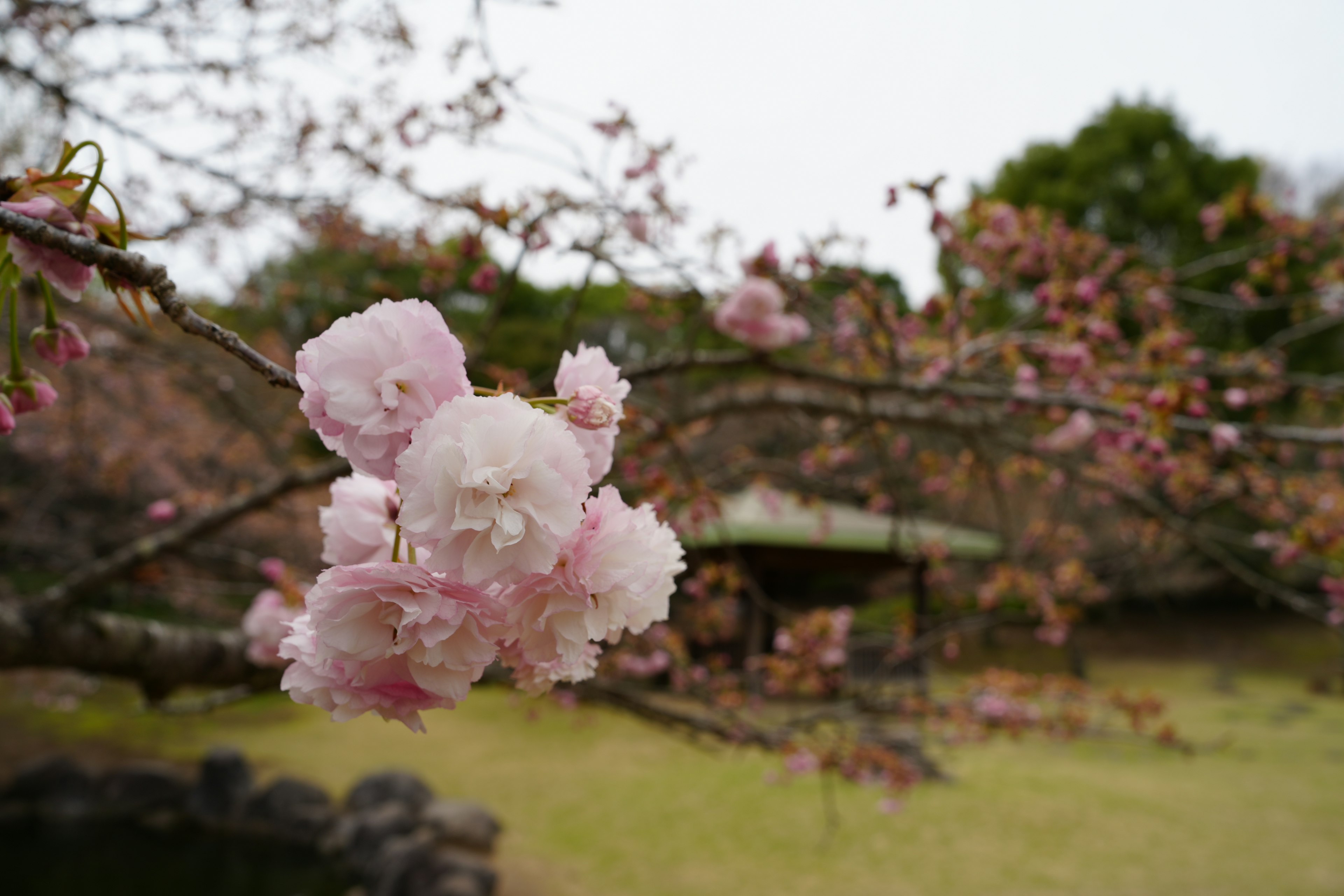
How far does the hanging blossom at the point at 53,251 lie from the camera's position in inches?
20.8

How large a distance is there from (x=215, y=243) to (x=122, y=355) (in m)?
0.89

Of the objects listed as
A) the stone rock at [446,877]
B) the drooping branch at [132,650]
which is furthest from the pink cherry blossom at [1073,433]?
the stone rock at [446,877]

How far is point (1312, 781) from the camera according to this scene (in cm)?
582

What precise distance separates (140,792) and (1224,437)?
6805mm

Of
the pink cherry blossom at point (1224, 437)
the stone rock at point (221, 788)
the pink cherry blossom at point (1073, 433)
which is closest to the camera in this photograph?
the pink cherry blossom at point (1224, 437)

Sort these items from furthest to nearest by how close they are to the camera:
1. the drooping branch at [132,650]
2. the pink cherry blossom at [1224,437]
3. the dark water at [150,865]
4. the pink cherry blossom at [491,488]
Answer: the dark water at [150,865], the pink cherry blossom at [1224,437], the drooping branch at [132,650], the pink cherry blossom at [491,488]

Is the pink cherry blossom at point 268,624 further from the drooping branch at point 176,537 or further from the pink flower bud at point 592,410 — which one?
the pink flower bud at point 592,410

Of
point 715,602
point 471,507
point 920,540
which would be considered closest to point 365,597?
point 471,507

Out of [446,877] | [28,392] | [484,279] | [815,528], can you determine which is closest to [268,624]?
[484,279]

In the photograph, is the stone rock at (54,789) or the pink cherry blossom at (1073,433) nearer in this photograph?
the pink cherry blossom at (1073,433)

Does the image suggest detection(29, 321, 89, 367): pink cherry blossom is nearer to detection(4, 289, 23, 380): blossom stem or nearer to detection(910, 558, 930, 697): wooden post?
detection(4, 289, 23, 380): blossom stem

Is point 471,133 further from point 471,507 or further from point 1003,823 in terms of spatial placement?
point 1003,823

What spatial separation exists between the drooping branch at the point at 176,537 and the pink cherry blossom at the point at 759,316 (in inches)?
38.2

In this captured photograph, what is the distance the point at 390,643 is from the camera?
1.50 feet
